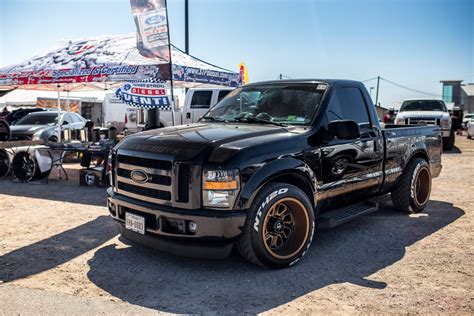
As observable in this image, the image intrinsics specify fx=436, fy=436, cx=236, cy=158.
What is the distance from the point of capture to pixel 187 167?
3.75m

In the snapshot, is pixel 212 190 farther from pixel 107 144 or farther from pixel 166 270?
pixel 107 144

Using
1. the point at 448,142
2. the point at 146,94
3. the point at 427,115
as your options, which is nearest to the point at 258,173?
the point at 146,94

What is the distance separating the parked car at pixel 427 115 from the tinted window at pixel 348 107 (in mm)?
10902

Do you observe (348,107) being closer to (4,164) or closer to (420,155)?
(420,155)

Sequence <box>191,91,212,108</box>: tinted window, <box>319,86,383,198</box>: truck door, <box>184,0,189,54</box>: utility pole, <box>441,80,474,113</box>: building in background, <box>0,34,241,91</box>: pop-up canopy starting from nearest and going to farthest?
<box>319,86,383,198</box>: truck door
<box>0,34,241,91</box>: pop-up canopy
<box>191,91,212,108</box>: tinted window
<box>184,0,189,54</box>: utility pole
<box>441,80,474,113</box>: building in background

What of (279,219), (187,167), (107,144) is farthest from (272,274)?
(107,144)

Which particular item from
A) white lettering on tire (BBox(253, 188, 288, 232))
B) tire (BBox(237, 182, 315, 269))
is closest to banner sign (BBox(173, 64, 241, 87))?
tire (BBox(237, 182, 315, 269))

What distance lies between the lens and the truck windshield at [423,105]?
16473mm

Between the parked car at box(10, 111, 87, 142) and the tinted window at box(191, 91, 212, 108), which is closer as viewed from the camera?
the parked car at box(10, 111, 87, 142)

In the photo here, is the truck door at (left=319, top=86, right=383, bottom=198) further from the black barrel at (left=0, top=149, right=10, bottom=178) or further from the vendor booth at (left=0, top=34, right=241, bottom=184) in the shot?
the black barrel at (left=0, top=149, right=10, bottom=178)

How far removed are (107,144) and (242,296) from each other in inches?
245

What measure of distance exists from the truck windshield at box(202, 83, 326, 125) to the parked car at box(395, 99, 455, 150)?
37.9 ft

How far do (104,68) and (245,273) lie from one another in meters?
7.82

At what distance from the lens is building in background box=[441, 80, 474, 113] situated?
59.9 m
